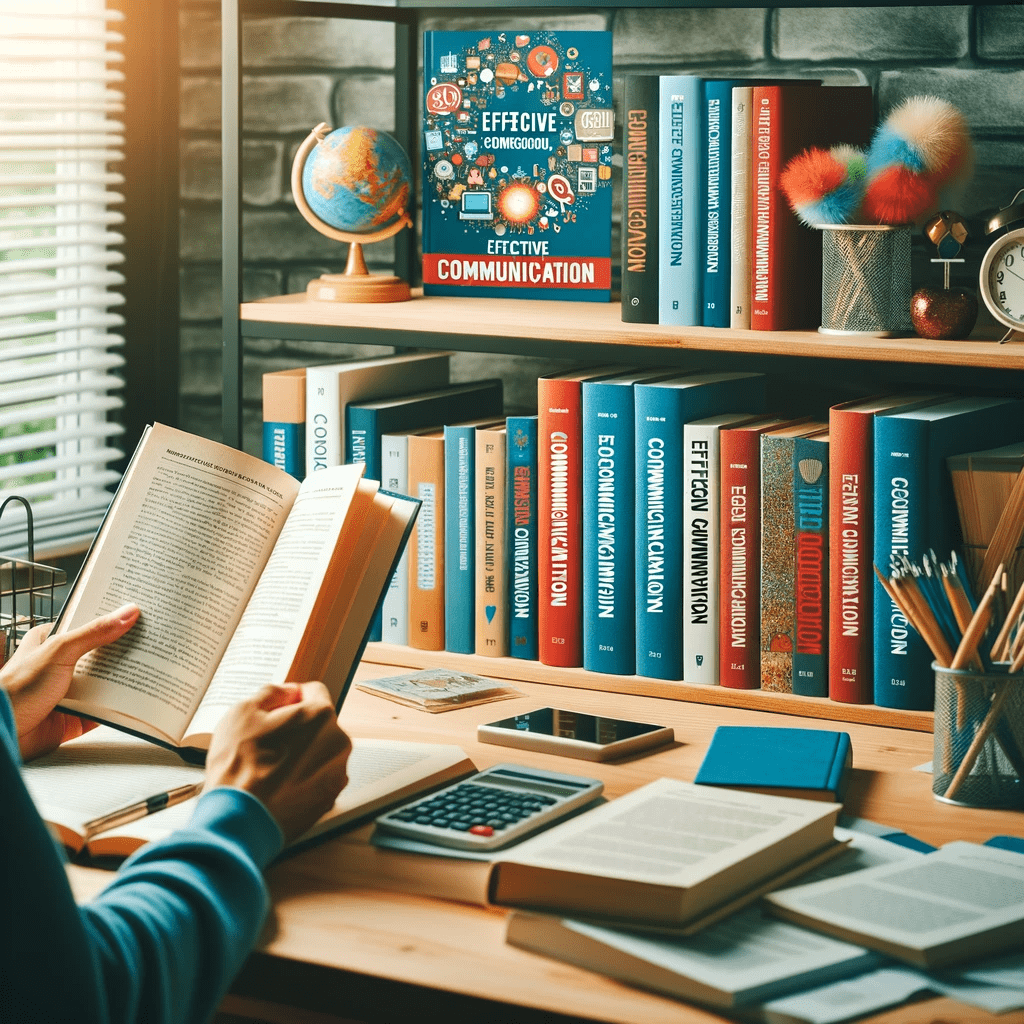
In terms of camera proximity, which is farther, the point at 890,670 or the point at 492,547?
the point at 492,547

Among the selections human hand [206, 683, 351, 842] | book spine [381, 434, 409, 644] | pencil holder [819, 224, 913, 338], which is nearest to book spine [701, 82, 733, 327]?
pencil holder [819, 224, 913, 338]

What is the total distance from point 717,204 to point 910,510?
371 mm

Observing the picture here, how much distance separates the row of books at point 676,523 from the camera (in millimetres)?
1458

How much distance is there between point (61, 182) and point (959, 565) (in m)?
1.28

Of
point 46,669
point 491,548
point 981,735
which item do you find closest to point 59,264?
point 491,548

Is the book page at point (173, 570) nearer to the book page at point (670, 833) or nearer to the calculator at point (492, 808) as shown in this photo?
the calculator at point (492, 808)

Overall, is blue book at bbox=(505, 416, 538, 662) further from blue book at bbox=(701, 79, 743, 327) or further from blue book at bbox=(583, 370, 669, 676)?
blue book at bbox=(701, 79, 743, 327)

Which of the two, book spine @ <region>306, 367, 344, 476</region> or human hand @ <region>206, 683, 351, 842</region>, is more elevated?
book spine @ <region>306, 367, 344, 476</region>

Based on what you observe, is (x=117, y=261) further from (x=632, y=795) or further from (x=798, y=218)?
(x=632, y=795)

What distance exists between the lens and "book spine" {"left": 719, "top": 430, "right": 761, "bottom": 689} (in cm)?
151

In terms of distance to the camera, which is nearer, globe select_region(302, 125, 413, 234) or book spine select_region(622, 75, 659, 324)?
book spine select_region(622, 75, 659, 324)

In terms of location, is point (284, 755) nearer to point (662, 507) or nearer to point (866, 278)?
point (662, 507)

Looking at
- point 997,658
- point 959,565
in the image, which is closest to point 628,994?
point 997,658

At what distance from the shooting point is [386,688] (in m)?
1.59
